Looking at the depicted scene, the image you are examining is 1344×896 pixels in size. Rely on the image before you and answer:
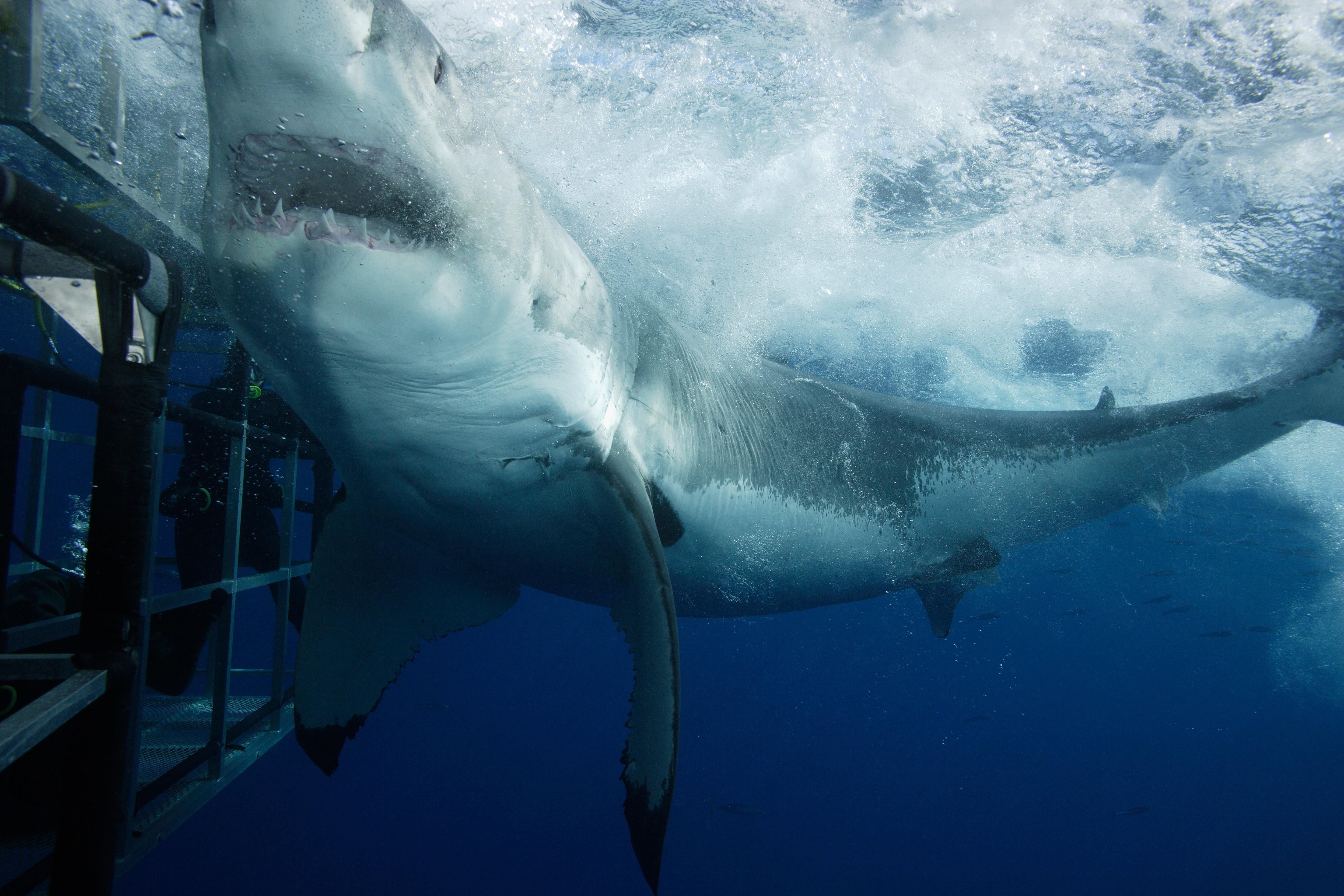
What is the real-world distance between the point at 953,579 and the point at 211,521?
223 inches

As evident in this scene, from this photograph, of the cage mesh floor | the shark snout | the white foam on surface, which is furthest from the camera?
the white foam on surface

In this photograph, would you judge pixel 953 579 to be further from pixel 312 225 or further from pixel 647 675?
pixel 312 225

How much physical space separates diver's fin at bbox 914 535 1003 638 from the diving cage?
431 centimetres

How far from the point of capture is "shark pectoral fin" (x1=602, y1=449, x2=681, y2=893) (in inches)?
83.6

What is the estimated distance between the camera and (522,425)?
2.23m

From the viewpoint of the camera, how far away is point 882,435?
4.19 meters

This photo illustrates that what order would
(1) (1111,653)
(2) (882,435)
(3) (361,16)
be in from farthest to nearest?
(1) (1111,653), (2) (882,435), (3) (361,16)

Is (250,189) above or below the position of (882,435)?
above

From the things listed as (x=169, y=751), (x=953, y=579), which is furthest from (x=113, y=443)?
(x=953, y=579)

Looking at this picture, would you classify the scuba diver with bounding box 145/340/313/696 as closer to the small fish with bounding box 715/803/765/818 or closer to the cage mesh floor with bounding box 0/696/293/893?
the cage mesh floor with bounding box 0/696/293/893

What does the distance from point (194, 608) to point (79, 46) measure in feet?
15.3

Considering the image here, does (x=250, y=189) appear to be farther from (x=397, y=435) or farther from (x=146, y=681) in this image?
(x=146, y=681)

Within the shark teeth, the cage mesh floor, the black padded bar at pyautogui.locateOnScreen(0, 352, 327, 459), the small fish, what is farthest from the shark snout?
the small fish

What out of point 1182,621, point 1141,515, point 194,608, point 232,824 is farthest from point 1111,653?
point 194,608
